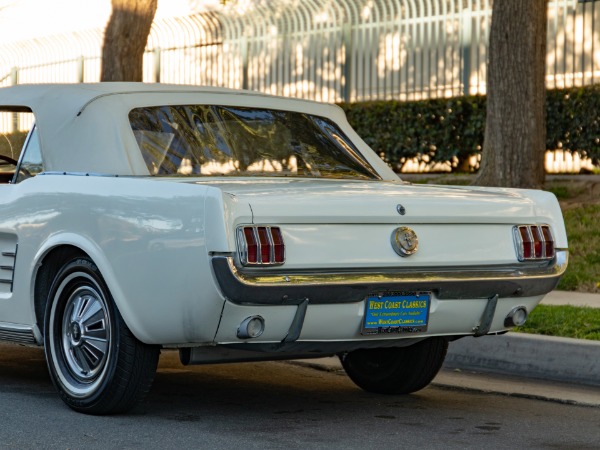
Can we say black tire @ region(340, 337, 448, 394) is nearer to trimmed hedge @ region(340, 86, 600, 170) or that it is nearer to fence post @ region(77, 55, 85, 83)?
trimmed hedge @ region(340, 86, 600, 170)

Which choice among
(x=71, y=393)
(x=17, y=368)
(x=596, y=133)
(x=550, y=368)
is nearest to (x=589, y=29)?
(x=596, y=133)

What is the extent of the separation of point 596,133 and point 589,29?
201cm

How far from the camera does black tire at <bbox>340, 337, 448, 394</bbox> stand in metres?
7.08

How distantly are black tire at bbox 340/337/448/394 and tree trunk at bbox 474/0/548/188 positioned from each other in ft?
22.3

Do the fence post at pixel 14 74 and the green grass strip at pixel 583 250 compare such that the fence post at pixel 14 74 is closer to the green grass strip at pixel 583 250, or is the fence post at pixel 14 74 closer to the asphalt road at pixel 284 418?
the green grass strip at pixel 583 250

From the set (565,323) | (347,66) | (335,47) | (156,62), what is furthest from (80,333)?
(156,62)

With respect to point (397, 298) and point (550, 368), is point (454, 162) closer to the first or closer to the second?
point (550, 368)

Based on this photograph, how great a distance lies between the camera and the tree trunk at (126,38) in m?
16.0

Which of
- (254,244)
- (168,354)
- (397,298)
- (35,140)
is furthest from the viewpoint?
(168,354)

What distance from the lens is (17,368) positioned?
7.91m

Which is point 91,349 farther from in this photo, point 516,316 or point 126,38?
point 126,38

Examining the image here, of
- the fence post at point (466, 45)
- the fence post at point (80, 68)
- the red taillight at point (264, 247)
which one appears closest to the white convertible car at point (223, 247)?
the red taillight at point (264, 247)

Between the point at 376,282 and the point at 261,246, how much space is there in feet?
1.93

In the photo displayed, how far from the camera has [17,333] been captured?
6637 millimetres
